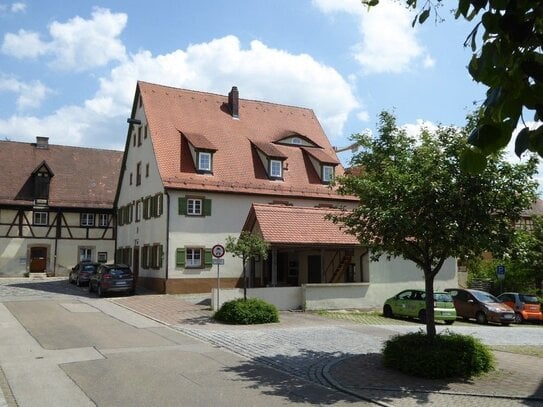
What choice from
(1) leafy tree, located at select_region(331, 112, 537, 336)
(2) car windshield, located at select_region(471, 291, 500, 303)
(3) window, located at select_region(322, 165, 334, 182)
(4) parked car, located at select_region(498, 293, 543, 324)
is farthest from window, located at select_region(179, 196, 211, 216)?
(1) leafy tree, located at select_region(331, 112, 537, 336)

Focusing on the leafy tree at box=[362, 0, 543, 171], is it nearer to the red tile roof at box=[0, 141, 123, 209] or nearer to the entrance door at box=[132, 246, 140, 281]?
the entrance door at box=[132, 246, 140, 281]

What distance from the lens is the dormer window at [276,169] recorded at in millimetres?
34125

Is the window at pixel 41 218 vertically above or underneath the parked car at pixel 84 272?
above

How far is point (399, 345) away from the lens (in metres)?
11.1

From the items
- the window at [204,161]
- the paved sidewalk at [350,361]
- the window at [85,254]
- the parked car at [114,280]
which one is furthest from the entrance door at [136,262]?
the paved sidewalk at [350,361]

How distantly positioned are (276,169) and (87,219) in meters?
18.0

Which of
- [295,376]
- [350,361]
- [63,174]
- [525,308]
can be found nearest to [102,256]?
[63,174]

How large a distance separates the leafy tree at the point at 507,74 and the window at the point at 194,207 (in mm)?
28264

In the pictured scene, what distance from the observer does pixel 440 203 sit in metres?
11.1

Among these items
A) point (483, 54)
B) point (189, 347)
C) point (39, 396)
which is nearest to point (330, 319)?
point (189, 347)

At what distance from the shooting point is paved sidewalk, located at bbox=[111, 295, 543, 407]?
30.5 ft

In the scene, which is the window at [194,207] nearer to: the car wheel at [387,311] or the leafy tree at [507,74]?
the car wheel at [387,311]

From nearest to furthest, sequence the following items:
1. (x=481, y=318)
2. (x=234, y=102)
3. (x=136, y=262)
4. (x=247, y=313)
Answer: (x=247, y=313)
(x=481, y=318)
(x=136, y=262)
(x=234, y=102)

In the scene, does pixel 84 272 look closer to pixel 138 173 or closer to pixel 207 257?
pixel 138 173
